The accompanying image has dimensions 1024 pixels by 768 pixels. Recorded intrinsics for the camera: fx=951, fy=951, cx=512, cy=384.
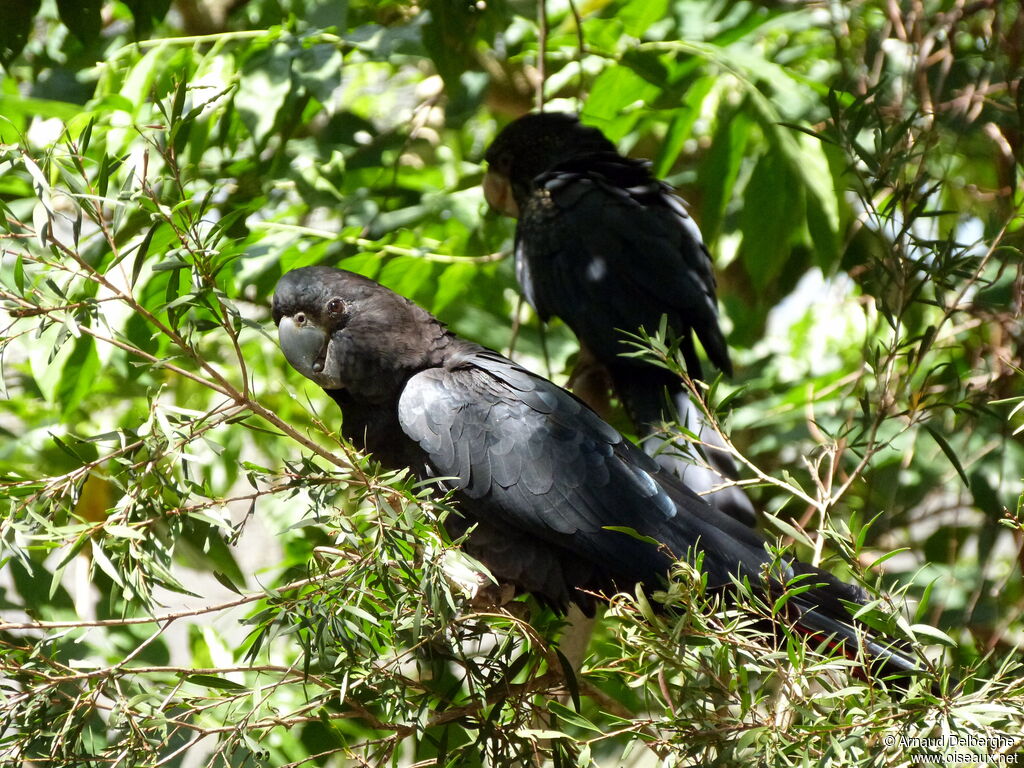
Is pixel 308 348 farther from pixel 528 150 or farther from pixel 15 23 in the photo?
pixel 528 150

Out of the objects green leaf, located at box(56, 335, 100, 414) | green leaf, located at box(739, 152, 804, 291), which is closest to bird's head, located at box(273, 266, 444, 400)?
green leaf, located at box(56, 335, 100, 414)

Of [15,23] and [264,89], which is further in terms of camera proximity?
[264,89]

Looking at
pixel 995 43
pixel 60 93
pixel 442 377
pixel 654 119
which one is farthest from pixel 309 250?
pixel 995 43

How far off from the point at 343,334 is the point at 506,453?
1.20ft

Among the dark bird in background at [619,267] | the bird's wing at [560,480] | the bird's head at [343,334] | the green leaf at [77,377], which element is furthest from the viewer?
the dark bird in background at [619,267]

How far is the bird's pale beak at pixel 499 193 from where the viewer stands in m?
2.60

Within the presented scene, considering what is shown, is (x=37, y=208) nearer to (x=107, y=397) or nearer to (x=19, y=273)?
(x=19, y=273)

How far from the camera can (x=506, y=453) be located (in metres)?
1.54

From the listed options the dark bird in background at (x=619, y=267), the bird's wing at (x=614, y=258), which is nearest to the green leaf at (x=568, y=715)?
the dark bird in background at (x=619, y=267)

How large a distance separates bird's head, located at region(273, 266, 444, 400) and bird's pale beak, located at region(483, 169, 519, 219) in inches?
38.7

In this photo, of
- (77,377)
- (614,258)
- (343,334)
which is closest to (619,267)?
(614,258)

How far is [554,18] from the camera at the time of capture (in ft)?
8.59

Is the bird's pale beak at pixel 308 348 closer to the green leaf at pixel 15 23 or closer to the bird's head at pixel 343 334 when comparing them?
the bird's head at pixel 343 334

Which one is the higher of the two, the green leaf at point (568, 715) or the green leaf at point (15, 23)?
the green leaf at point (15, 23)
